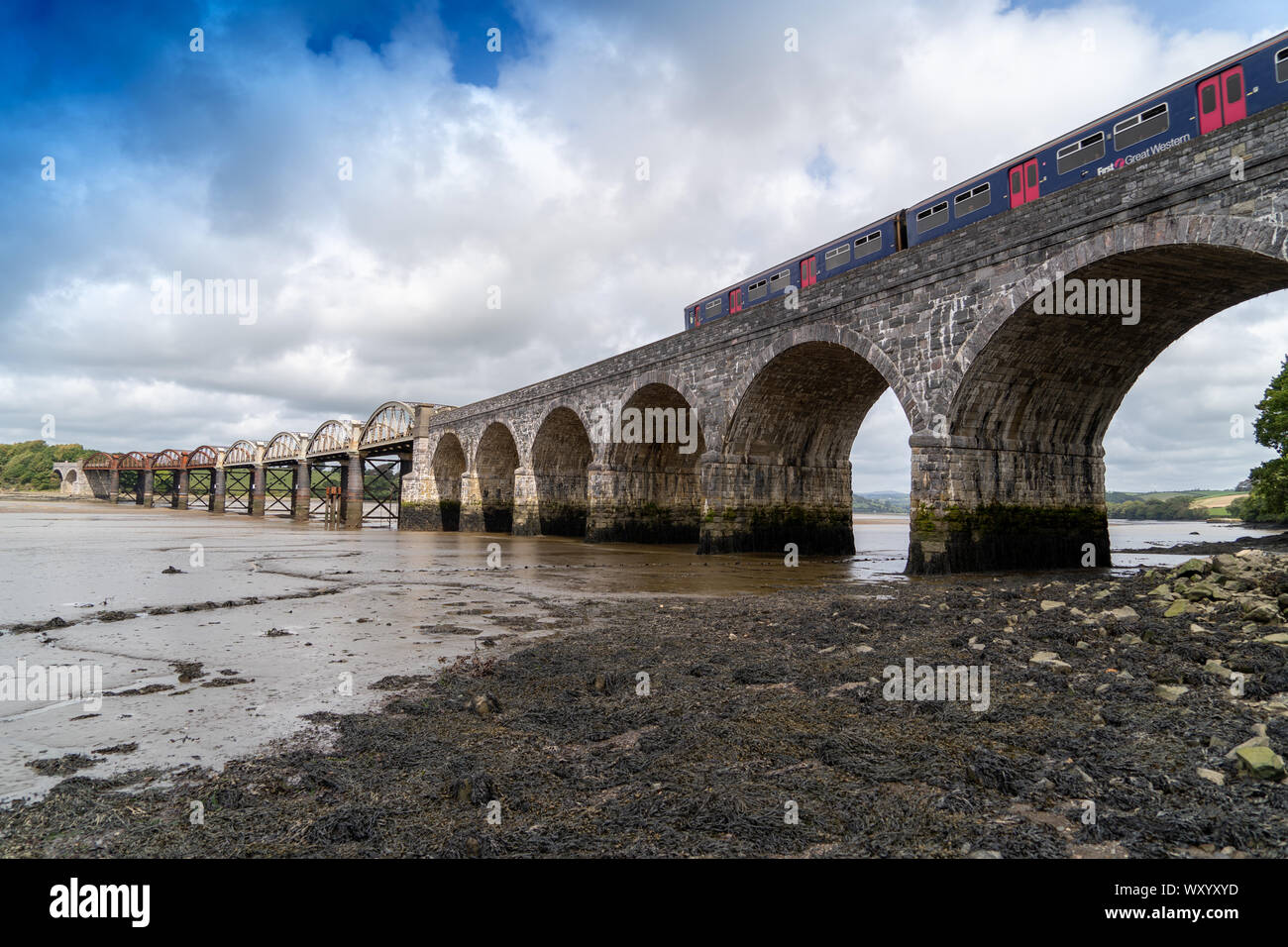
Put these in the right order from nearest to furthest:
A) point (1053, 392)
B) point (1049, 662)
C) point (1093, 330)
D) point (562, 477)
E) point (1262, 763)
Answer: point (1262, 763), point (1049, 662), point (1093, 330), point (1053, 392), point (562, 477)

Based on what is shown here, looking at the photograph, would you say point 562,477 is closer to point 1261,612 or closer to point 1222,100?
point 1222,100

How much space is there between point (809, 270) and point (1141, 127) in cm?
1025

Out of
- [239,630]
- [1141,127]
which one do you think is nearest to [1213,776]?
[239,630]

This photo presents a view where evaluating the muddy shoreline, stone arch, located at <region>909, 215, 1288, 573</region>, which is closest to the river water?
the muddy shoreline

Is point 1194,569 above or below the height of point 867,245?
below

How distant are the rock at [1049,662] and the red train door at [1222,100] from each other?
1136cm

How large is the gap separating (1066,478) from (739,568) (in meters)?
8.90

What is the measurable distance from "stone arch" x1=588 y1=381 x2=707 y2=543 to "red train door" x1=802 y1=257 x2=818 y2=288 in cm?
809

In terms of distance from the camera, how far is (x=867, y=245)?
67.5 ft

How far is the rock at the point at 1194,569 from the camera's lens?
9.10 m

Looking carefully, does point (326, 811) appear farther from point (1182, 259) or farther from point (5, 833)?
point (1182, 259)

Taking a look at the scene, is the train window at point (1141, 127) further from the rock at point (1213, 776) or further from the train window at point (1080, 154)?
the rock at point (1213, 776)

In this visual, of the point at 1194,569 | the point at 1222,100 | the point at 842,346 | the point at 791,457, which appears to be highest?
the point at 1222,100

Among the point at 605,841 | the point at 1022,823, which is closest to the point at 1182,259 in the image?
the point at 1022,823
